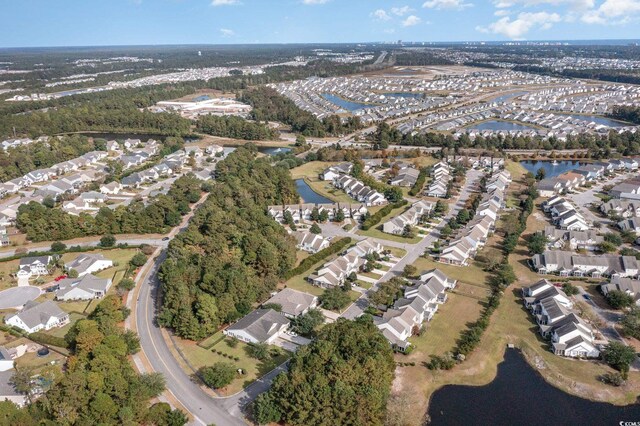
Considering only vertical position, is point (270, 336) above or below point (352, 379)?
below

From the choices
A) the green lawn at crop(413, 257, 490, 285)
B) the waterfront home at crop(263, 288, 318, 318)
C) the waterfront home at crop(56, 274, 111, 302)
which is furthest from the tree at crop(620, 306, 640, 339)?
the waterfront home at crop(56, 274, 111, 302)

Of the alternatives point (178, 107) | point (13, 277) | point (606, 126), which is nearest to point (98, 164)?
point (13, 277)

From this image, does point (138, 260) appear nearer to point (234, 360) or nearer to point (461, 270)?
point (234, 360)

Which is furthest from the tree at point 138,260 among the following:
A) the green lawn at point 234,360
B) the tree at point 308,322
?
the tree at point 308,322

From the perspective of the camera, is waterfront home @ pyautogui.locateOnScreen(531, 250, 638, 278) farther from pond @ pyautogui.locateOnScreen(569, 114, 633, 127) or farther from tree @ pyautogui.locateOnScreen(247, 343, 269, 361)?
pond @ pyautogui.locateOnScreen(569, 114, 633, 127)

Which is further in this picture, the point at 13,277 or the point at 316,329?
the point at 13,277

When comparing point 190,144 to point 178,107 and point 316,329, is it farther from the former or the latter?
point 316,329
